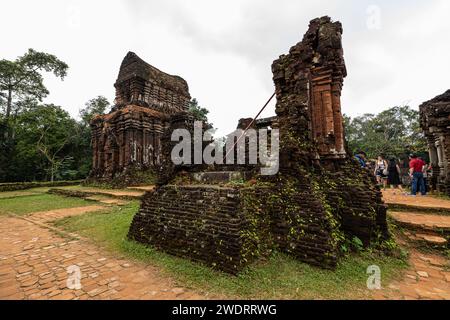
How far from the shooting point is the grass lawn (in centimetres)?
289

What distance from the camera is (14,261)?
161 inches

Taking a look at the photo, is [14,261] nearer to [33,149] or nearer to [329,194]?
[329,194]

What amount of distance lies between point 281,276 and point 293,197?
1.46 metres

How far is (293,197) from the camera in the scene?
4195mm

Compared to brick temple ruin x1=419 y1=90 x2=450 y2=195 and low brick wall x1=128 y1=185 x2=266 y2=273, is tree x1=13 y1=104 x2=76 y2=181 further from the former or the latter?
brick temple ruin x1=419 y1=90 x2=450 y2=195

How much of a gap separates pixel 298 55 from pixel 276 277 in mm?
4938

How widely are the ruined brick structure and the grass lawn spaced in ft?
35.8

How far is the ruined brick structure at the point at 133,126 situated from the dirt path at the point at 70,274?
890 cm

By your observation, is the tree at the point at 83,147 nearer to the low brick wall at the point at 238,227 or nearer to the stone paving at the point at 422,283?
the low brick wall at the point at 238,227

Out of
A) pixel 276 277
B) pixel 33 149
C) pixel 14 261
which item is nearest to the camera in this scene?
pixel 276 277

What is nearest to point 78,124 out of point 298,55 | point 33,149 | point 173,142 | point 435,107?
point 33,149

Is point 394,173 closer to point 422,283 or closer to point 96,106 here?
point 422,283

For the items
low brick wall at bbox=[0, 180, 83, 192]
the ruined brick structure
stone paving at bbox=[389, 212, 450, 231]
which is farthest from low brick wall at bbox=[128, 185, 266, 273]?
low brick wall at bbox=[0, 180, 83, 192]

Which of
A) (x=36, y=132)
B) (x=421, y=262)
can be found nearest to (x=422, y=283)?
(x=421, y=262)
